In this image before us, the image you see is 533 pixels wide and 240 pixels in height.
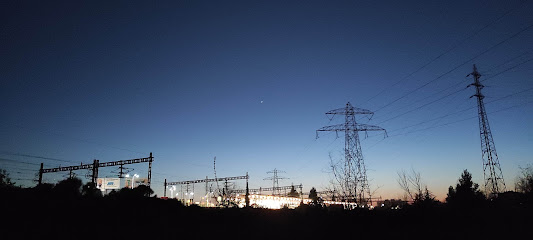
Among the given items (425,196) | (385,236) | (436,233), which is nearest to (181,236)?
(385,236)

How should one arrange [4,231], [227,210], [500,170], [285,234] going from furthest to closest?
[500,170] → [227,210] → [285,234] → [4,231]

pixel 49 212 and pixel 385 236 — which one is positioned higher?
pixel 49 212

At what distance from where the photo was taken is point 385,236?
9.14 meters

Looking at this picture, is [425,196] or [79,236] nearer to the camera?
[79,236]

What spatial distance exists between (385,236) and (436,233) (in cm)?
166

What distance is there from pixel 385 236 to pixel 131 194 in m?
8.46

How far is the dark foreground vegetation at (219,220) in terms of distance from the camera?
21.7 ft

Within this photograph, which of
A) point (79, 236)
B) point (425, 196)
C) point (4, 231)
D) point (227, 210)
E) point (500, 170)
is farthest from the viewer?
point (500, 170)

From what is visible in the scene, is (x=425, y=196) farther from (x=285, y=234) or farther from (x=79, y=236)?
(x=79, y=236)

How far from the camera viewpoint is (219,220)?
9.02 meters

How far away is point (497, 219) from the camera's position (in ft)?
34.2

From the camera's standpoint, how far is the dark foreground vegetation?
21.7 ft

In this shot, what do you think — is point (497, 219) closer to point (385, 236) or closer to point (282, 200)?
point (385, 236)

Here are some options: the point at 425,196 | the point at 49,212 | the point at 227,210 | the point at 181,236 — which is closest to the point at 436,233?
the point at 425,196
